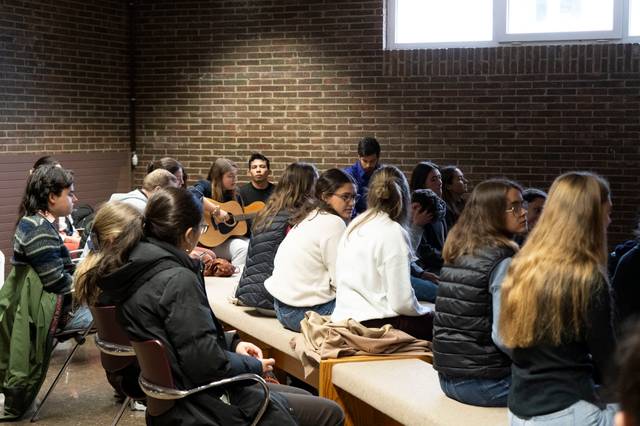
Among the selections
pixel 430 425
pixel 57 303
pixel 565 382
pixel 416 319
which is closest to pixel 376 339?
pixel 416 319

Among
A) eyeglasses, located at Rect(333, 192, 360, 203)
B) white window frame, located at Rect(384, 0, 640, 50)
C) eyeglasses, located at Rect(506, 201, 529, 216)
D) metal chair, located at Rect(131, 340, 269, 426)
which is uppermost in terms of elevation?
white window frame, located at Rect(384, 0, 640, 50)

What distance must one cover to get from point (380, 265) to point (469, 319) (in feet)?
3.63

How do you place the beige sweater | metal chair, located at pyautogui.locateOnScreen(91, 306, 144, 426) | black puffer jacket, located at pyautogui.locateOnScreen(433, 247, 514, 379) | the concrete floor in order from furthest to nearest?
the concrete floor < the beige sweater < metal chair, located at pyautogui.locateOnScreen(91, 306, 144, 426) < black puffer jacket, located at pyautogui.locateOnScreen(433, 247, 514, 379)

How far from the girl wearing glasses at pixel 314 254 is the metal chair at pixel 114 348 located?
3.82 ft

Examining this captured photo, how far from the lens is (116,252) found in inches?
159

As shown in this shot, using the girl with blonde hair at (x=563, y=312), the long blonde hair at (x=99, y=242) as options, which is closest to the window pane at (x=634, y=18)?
the long blonde hair at (x=99, y=242)

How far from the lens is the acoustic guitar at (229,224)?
27.9 feet

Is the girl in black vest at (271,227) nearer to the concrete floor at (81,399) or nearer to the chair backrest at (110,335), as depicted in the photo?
the concrete floor at (81,399)

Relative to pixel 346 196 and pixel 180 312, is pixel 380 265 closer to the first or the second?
pixel 346 196

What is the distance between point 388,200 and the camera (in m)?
5.07

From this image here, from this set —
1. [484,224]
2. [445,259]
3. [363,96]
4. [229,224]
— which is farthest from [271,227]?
[363,96]

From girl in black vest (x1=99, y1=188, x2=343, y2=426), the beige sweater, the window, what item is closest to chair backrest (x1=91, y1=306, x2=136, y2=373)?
girl in black vest (x1=99, y1=188, x2=343, y2=426)

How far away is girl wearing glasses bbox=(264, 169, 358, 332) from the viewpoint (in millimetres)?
5426

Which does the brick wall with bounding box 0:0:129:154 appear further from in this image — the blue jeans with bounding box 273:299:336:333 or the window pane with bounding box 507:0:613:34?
the blue jeans with bounding box 273:299:336:333
